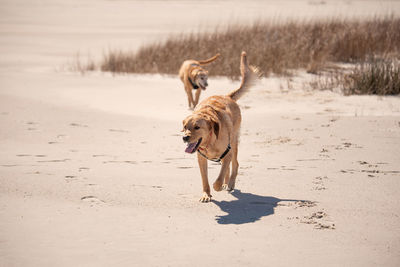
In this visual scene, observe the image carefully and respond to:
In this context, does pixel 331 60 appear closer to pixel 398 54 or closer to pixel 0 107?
pixel 398 54

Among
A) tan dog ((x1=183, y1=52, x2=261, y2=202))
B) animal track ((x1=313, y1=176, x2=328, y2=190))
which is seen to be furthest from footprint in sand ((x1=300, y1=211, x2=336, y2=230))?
tan dog ((x1=183, y1=52, x2=261, y2=202))

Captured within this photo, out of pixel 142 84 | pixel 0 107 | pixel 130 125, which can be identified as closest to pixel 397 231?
pixel 130 125

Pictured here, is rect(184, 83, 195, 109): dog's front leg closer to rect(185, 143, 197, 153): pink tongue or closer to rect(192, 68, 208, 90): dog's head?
rect(192, 68, 208, 90): dog's head

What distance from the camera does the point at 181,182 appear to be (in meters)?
5.82

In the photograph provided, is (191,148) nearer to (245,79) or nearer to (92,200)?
(92,200)

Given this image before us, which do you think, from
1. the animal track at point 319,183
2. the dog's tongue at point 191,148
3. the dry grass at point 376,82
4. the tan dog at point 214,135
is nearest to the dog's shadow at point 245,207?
the tan dog at point 214,135

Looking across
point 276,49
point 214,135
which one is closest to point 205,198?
point 214,135

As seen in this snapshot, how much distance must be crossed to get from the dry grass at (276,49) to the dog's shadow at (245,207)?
8.78m

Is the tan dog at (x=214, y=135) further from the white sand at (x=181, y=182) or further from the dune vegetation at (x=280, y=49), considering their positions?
the dune vegetation at (x=280, y=49)

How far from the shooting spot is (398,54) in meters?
15.1

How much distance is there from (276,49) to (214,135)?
10713 millimetres

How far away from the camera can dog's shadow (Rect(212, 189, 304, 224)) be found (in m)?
4.66

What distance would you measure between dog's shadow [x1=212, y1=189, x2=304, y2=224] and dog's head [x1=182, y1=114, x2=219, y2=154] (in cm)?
71

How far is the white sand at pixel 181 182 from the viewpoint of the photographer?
394 centimetres
